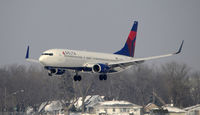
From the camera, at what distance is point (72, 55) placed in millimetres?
79125

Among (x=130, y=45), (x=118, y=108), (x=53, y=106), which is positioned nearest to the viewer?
(x=130, y=45)

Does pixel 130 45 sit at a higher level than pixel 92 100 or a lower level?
higher

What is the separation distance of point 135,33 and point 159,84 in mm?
23795

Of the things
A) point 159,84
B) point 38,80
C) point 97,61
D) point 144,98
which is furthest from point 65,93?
point 97,61

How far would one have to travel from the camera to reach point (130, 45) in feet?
317

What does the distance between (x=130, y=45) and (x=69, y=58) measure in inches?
830

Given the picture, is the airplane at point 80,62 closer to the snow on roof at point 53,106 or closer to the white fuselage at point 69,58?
the white fuselage at point 69,58

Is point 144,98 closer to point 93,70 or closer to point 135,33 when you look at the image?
point 135,33

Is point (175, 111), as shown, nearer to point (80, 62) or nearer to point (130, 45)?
point (130, 45)

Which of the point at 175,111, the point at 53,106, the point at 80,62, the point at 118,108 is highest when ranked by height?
the point at 80,62

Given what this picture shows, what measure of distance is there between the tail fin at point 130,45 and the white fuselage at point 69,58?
9.88 meters

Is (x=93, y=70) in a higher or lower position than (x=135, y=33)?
lower

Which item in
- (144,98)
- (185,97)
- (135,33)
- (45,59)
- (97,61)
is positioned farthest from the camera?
(144,98)

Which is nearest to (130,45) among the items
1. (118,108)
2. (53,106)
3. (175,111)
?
(175,111)
